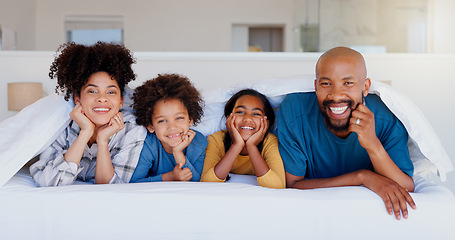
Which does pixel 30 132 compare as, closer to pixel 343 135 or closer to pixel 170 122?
pixel 170 122

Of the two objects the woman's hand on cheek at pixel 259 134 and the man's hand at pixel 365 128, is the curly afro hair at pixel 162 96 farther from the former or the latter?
the man's hand at pixel 365 128

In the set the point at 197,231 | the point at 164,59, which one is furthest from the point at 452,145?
the point at 197,231

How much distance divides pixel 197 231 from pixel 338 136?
24.7 inches

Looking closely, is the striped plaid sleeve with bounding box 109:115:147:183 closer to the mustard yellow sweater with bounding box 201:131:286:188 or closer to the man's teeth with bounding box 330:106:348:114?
the mustard yellow sweater with bounding box 201:131:286:188

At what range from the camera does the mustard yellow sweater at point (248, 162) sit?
1382 mm

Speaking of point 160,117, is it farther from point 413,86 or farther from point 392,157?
point 413,86

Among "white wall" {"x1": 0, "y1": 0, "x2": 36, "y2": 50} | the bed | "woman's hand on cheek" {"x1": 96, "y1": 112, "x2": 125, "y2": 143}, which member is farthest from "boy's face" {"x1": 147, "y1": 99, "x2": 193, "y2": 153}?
"white wall" {"x1": 0, "y1": 0, "x2": 36, "y2": 50}

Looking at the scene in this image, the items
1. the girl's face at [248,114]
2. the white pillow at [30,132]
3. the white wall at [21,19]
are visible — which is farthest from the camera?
the white wall at [21,19]

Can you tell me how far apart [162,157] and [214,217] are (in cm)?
52

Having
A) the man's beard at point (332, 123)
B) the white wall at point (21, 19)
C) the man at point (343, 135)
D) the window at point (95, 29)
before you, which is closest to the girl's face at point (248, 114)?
the man at point (343, 135)

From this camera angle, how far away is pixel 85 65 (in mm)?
1474

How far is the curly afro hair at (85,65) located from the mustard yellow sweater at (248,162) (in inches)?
17.2

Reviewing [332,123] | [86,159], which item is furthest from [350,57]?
[86,159]

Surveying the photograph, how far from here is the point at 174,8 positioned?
6.08 meters
